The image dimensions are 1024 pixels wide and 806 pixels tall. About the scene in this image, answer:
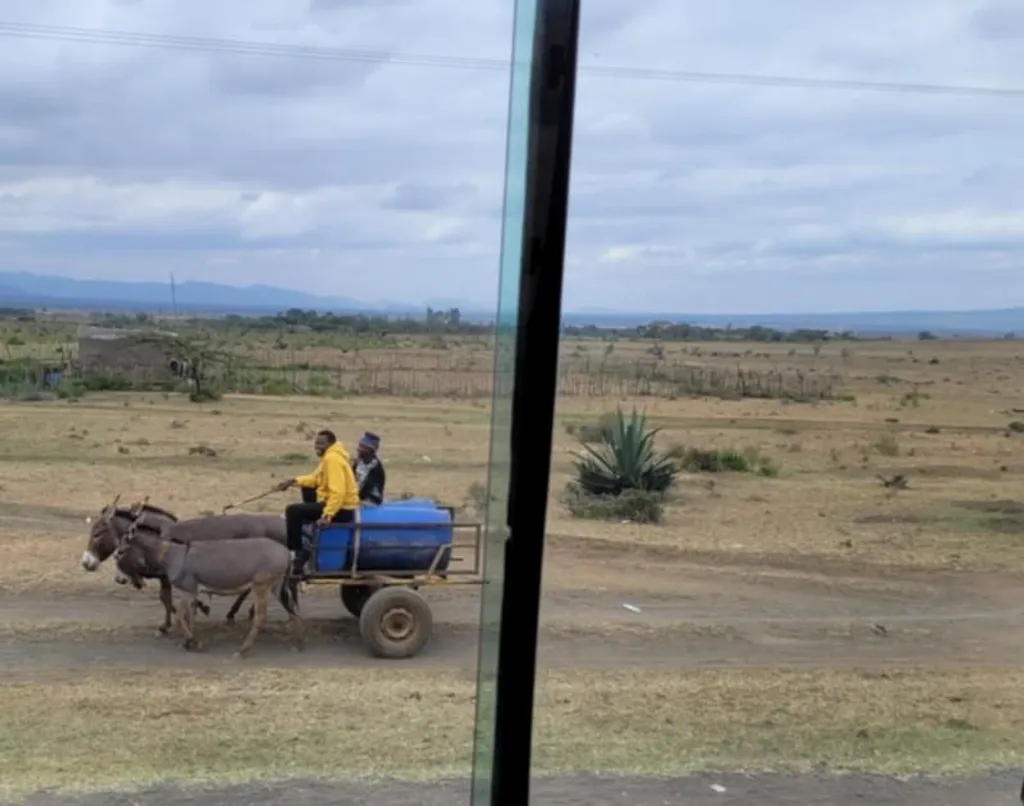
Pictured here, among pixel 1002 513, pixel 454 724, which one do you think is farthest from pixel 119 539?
pixel 1002 513

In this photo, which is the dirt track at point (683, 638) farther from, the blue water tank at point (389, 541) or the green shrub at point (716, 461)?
the green shrub at point (716, 461)

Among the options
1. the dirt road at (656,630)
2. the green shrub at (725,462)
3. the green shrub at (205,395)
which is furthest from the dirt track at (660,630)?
the green shrub at (725,462)

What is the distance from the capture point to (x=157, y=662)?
11.2 ft

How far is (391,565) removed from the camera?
420 cm

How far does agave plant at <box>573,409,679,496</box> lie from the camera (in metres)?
3.96

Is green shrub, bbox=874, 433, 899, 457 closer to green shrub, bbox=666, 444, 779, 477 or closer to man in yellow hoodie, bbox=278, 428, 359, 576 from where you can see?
green shrub, bbox=666, 444, 779, 477

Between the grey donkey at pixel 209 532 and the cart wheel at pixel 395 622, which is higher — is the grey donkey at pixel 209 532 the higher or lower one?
the higher one

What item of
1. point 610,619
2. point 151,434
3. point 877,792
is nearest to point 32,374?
point 151,434

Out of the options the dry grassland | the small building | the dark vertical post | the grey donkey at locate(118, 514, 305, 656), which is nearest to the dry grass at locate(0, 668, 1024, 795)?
the dry grassland

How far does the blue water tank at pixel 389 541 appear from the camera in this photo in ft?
13.1

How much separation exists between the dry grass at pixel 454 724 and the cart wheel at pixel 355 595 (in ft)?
1.73

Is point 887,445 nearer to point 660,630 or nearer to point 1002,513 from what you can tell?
point 1002,513

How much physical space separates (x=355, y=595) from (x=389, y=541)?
22 cm

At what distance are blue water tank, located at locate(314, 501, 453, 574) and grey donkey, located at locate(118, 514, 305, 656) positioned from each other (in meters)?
0.22
